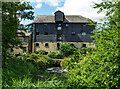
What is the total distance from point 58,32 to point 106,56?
4.77ft

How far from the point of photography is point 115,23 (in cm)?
172

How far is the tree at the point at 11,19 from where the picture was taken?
3965mm

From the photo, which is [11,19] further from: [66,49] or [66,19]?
[66,49]

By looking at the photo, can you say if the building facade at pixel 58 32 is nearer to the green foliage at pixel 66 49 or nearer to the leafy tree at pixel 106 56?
the green foliage at pixel 66 49

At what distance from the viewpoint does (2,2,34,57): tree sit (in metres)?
3.96

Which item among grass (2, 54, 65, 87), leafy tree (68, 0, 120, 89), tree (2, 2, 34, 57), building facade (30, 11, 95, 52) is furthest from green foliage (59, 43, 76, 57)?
tree (2, 2, 34, 57)

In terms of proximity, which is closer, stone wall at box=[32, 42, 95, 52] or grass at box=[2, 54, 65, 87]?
grass at box=[2, 54, 65, 87]

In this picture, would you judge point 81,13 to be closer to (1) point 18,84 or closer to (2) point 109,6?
(2) point 109,6

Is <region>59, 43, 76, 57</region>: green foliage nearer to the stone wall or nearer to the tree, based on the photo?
the stone wall

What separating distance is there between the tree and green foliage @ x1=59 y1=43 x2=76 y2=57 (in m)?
1.77

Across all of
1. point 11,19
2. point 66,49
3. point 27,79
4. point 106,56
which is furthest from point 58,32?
point 11,19

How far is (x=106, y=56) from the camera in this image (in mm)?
1698

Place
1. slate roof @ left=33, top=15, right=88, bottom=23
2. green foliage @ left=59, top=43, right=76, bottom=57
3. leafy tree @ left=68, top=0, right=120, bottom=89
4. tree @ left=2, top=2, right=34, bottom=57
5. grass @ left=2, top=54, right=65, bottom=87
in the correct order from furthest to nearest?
tree @ left=2, top=2, right=34, bottom=57 < slate roof @ left=33, top=15, right=88, bottom=23 < green foliage @ left=59, top=43, right=76, bottom=57 < grass @ left=2, top=54, right=65, bottom=87 < leafy tree @ left=68, top=0, right=120, bottom=89

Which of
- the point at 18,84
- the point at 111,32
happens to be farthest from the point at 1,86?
the point at 111,32
